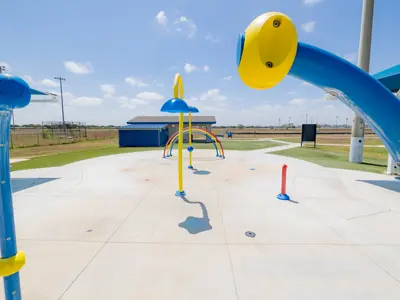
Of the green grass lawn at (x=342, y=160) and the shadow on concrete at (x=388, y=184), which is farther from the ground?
the green grass lawn at (x=342, y=160)

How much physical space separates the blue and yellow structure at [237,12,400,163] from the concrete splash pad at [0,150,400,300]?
225 centimetres

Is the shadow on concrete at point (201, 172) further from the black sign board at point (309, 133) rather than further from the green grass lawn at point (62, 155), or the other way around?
the black sign board at point (309, 133)

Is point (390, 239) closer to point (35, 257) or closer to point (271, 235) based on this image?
point (271, 235)

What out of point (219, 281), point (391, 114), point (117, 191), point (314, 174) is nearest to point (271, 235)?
point (219, 281)

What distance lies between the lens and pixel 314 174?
9820 millimetres

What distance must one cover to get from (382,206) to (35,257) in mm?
8853

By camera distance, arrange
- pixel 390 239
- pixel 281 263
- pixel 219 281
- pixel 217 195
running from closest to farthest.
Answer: pixel 219 281 < pixel 281 263 < pixel 390 239 < pixel 217 195

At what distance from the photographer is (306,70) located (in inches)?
96.0

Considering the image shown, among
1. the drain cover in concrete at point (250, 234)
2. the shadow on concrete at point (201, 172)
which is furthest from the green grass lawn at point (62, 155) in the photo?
the drain cover in concrete at point (250, 234)

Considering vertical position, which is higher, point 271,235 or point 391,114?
point 391,114

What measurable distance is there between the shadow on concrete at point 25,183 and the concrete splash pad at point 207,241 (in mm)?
81

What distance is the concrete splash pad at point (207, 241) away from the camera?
301 cm

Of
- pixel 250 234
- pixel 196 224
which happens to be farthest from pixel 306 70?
pixel 196 224

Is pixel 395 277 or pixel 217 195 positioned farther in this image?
pixel 217 195
